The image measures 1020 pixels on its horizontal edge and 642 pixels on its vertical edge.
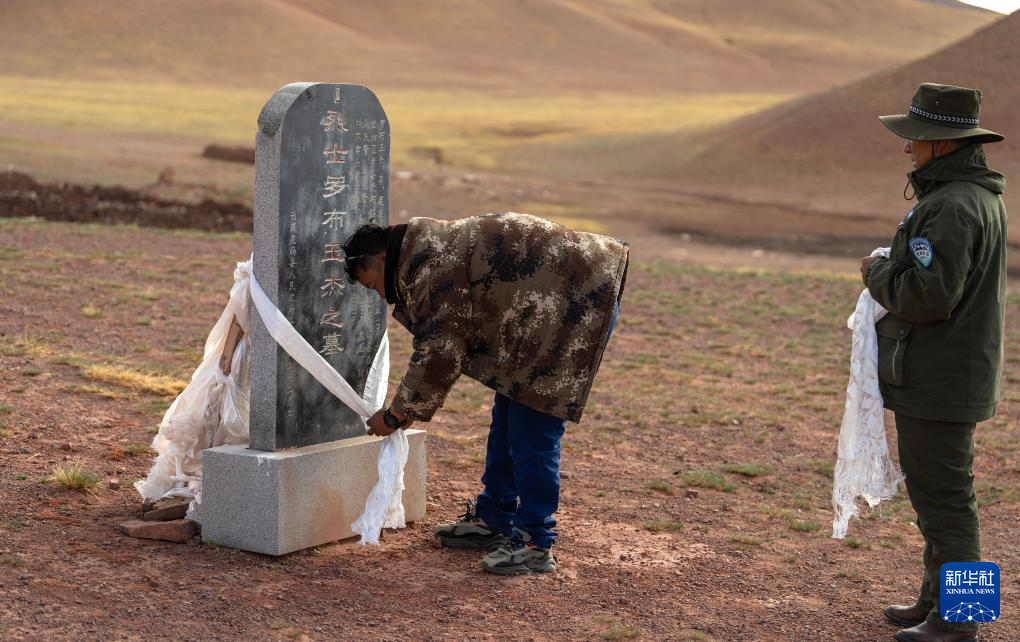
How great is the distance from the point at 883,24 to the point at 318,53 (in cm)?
7138

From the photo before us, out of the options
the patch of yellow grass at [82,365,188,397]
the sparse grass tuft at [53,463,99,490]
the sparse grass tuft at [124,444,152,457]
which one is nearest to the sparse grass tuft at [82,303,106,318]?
the patch of yellow grass at [82,365,188,397]

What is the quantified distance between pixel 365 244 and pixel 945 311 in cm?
214

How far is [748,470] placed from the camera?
7.23 metres

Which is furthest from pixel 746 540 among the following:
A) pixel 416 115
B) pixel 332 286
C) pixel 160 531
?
pixel 416 115

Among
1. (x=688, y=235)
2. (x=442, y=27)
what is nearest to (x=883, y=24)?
(x=442, y=27)

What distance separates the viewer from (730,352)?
1091 centimetres

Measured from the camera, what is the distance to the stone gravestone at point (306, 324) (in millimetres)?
4965

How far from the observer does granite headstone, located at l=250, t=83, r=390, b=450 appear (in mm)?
4941

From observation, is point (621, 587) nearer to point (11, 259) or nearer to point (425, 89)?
point (11, 259)

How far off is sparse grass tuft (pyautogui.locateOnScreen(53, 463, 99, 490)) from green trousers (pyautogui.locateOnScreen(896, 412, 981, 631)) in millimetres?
3733

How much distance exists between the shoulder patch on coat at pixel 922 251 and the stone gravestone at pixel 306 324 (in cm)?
235

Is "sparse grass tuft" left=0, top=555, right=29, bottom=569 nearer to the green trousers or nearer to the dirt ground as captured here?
the dirt ground

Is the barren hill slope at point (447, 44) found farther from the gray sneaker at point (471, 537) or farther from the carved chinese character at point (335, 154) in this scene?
the gray sneaker at point (471, 537)

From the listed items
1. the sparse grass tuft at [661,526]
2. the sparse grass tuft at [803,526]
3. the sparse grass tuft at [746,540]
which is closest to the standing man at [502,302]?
the sparse grass tuft at [661,526]
